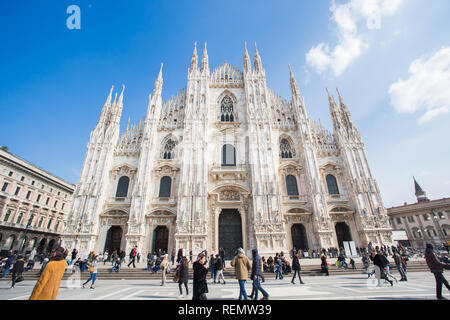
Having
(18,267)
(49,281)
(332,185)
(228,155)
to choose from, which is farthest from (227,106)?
(49,281)

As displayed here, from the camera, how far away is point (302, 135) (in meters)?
22.7

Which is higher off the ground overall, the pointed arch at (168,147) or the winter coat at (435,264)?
the pointed arch at (168,147)

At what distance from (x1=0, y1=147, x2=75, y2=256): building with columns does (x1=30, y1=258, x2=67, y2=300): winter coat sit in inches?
1144

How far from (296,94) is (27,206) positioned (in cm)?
4066

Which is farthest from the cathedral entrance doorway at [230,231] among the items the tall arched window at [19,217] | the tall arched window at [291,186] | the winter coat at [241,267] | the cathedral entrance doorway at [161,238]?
the tall arched window at [19,217]

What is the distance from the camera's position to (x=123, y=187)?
21766 mm

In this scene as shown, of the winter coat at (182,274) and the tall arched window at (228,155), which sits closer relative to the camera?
the winter coat at (182,274)

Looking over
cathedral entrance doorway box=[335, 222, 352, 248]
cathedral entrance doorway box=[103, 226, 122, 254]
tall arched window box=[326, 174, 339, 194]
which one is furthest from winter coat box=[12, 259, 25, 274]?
tall arched window box=[326, 174, 339, 194]

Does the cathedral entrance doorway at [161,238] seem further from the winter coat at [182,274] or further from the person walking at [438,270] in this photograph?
the person walking at [438,270]

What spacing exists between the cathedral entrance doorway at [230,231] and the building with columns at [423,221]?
3659cm

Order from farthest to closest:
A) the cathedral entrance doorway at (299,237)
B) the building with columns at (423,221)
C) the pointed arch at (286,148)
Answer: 1. the building with columns at (423,221)
2. the pointed arch at (286,148)
3. the cathedral entrance doorway at (299,237)

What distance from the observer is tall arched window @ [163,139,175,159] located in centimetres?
2338

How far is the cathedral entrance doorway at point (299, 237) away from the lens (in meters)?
19.9
